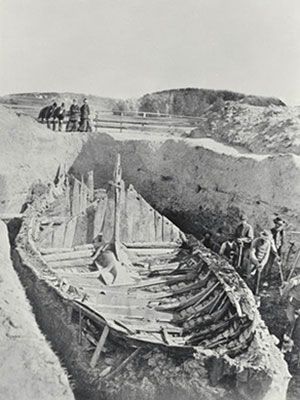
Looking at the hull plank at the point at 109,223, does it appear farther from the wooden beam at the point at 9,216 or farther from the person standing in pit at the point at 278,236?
the person standing in pit at the point at 278,236

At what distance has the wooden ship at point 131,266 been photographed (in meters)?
2.59

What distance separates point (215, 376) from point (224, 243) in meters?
0.76

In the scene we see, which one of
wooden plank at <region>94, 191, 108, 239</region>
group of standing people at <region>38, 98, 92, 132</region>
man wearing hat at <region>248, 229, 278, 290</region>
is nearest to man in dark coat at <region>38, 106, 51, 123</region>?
group of standing people at <region>38, 98, 92, 132</region>

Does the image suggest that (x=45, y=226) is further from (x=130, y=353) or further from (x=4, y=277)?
(x=130, y=353)

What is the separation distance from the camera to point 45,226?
9.65ft

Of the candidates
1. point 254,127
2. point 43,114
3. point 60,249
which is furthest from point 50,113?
point 254,127

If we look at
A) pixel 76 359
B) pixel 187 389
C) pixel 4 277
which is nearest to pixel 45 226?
pixel 4 277

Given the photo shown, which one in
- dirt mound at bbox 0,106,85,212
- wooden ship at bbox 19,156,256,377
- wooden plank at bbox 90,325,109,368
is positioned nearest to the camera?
wooden plank at bbox 90,325,109,368

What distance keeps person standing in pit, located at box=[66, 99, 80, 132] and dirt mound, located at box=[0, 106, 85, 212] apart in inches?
2.4

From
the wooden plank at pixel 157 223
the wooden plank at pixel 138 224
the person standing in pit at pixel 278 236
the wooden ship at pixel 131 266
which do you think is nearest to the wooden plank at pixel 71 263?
the wooden ship at pixel 131 266

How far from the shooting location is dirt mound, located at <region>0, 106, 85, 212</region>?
9.55ft

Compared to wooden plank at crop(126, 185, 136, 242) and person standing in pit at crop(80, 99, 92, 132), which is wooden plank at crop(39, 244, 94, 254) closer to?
wooden plank at crop(126, 185, 136, 242)

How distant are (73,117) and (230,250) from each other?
98cm

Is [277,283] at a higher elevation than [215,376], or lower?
higher
